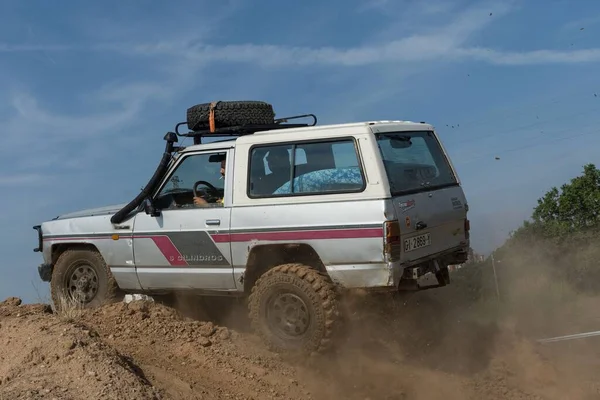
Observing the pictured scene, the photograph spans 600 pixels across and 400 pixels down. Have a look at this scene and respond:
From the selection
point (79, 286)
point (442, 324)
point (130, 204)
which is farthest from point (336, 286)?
point (79, 286)

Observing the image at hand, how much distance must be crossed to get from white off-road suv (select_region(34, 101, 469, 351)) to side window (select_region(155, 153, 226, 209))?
0.01 m

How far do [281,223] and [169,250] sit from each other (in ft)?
4.66

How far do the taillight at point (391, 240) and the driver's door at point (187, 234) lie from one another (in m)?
1.63

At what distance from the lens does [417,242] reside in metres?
5.50

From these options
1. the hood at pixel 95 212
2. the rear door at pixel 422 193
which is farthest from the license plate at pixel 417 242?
the hood at pixel 95 212

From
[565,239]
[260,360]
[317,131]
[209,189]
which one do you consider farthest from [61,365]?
[565,239]

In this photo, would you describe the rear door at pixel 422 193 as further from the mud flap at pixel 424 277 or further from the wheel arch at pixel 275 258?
the wheel arch at pixel 275 258

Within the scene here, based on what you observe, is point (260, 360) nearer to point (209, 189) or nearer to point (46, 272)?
point (209, 189)

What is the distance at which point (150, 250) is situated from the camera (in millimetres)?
6535

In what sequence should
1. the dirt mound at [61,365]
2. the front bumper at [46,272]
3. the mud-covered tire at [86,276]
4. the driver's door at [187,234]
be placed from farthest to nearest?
the front bumper at [46,272] → the mud-covered tire at [86,276] → the driver's door at [187,234] → the dirt mound at [61,365]

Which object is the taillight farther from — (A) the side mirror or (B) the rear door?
(A) the side mirror

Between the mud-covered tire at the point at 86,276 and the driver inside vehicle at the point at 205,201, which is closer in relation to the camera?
the driver inside vehicle at the point at 205,201


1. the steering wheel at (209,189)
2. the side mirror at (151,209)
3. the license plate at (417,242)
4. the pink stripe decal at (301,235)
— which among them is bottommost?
the license plate at (417,242)

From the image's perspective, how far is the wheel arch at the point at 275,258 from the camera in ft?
18.7
